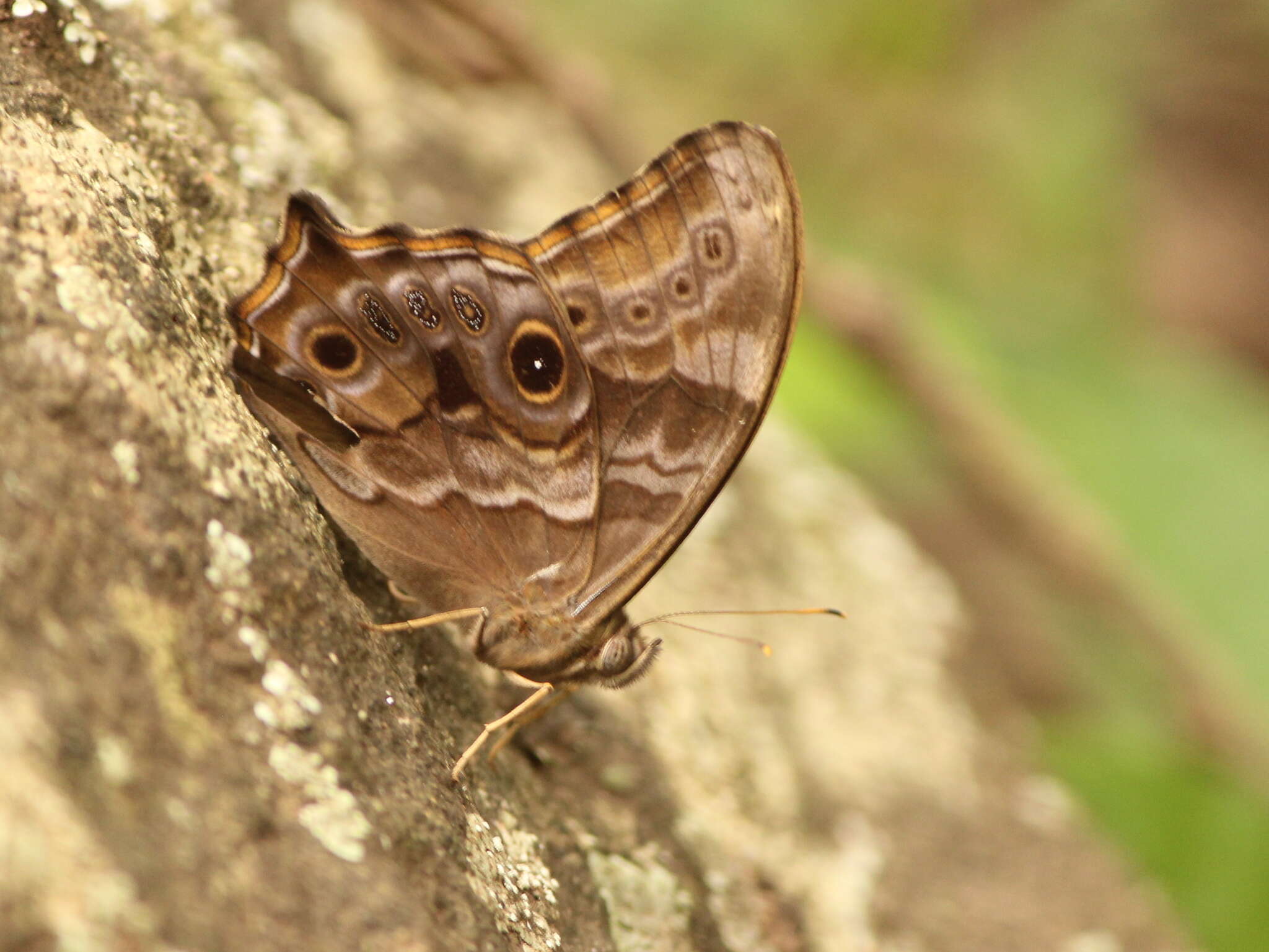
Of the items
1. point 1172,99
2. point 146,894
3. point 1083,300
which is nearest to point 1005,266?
point 1083,300

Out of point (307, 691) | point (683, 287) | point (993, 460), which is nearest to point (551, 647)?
point (307, 691)

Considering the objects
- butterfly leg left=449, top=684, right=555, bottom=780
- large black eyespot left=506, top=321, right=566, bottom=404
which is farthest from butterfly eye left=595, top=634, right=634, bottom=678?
large black eyespot left=506, top=321, right=566, bottom=404

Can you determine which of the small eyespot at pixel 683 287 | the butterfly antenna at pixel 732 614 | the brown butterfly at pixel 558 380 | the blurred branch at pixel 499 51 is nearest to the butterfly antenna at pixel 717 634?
the butterfly antenna at pixel 732 614

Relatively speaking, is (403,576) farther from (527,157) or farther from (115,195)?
(527,157)

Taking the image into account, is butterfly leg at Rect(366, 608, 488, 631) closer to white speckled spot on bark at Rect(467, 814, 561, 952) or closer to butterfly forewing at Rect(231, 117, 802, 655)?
butterfly forewing at Rect(231, 117, 802, 655)

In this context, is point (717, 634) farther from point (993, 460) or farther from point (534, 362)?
point (993, 460)

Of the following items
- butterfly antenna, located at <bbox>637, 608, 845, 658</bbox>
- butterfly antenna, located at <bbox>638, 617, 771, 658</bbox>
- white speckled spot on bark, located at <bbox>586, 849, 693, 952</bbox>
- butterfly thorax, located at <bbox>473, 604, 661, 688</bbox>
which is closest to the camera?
white speckled spot on bark, located at <bbox>586, 849, 693, 952</bbox>
